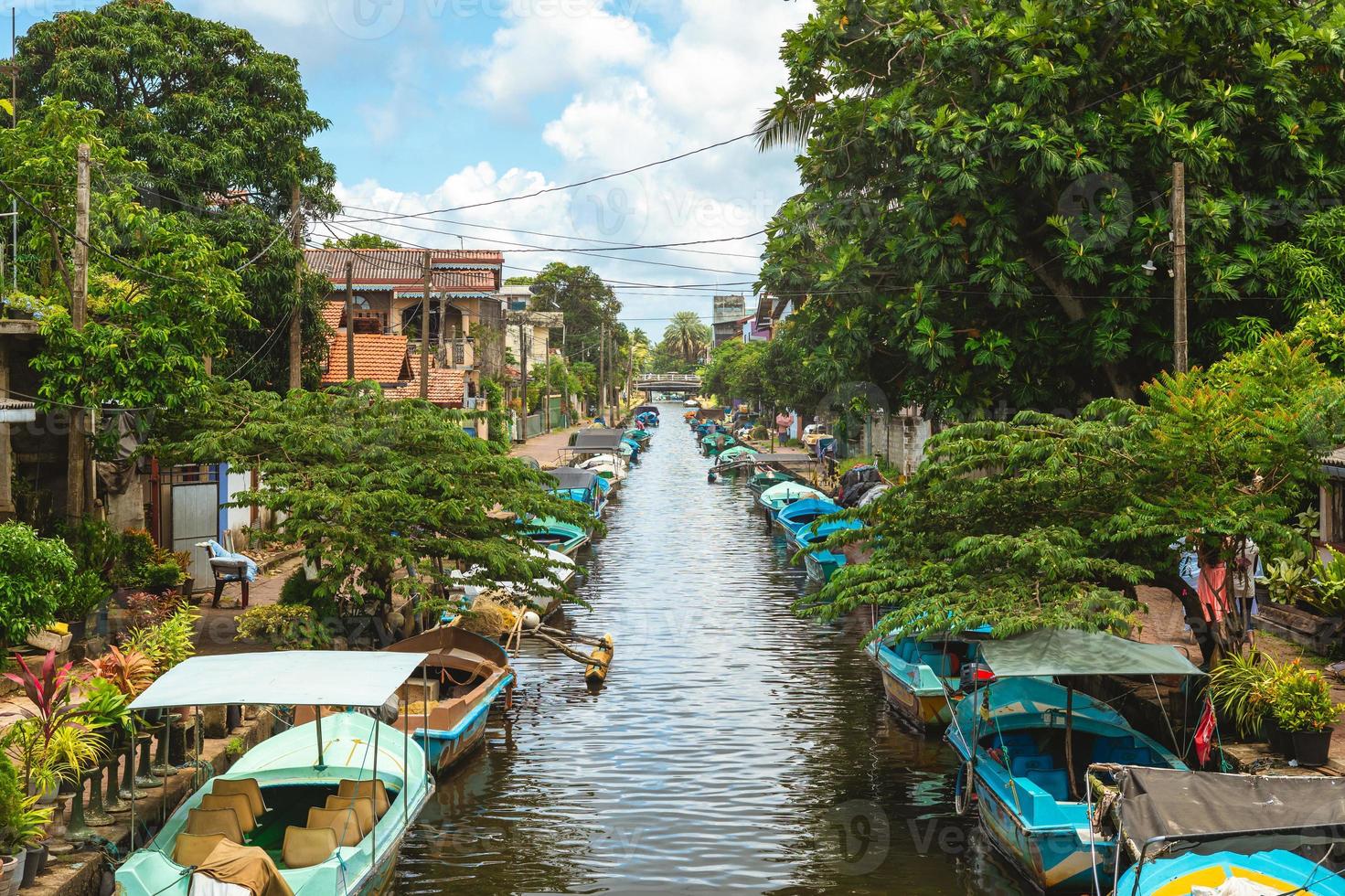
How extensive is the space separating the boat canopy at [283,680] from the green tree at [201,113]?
1817 cm

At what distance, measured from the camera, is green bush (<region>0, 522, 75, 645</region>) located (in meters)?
14.1

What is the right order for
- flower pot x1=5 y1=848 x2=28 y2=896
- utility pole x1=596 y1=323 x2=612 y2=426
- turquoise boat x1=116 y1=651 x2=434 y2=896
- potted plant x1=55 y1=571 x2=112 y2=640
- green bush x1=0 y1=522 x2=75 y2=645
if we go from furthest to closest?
utility pole x1=596 y1=323 x2=612 y2=426, potted plant x1=55 y1=571 x2=112 y2=640, green bush x1=0 y1=522 x2=75 y2=645, turquoise boat x1=116 y1=651 x2=434 y2=896, flower pot x1=5 y1=848 x2=28 y2=896

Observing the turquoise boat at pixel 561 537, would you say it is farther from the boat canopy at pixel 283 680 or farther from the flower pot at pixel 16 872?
the flower pot at pixel 16 872

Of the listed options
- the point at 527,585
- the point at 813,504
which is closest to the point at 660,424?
the point at 813,504

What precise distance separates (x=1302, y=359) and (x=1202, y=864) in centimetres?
856

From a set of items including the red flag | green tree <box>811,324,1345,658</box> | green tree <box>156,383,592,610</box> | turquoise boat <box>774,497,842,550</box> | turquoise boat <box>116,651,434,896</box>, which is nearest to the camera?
turquoise boat <box>116,651,434,896</box>

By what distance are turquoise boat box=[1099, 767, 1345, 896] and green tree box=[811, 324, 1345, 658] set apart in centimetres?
A: 306

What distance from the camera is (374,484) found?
19.8 metres

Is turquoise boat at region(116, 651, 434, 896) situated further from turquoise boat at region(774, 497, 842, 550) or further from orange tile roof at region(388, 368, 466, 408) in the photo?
orange tile roof at region(388, 368, 466, 408)

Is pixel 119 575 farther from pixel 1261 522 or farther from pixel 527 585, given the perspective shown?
pixel 1261 522

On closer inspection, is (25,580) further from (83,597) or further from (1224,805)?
(1224,805)

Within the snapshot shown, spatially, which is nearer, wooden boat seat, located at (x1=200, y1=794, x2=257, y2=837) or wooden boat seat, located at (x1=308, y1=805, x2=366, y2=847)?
wooden boat seat, located at (x1=308, y1=805, x2=366, y2=847)

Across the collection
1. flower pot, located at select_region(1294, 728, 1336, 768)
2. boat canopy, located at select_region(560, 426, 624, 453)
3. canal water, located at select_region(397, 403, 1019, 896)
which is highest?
boat canopy, located at select_region(560, 426, 624, 453)

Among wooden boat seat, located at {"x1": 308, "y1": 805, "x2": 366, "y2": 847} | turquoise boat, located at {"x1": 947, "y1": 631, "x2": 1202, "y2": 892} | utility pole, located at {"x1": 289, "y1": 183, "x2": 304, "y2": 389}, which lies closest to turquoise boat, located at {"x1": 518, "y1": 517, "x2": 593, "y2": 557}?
utility pole, located at {"x1": 289, "y1": 183, "x2": 304, "y2": 389}
